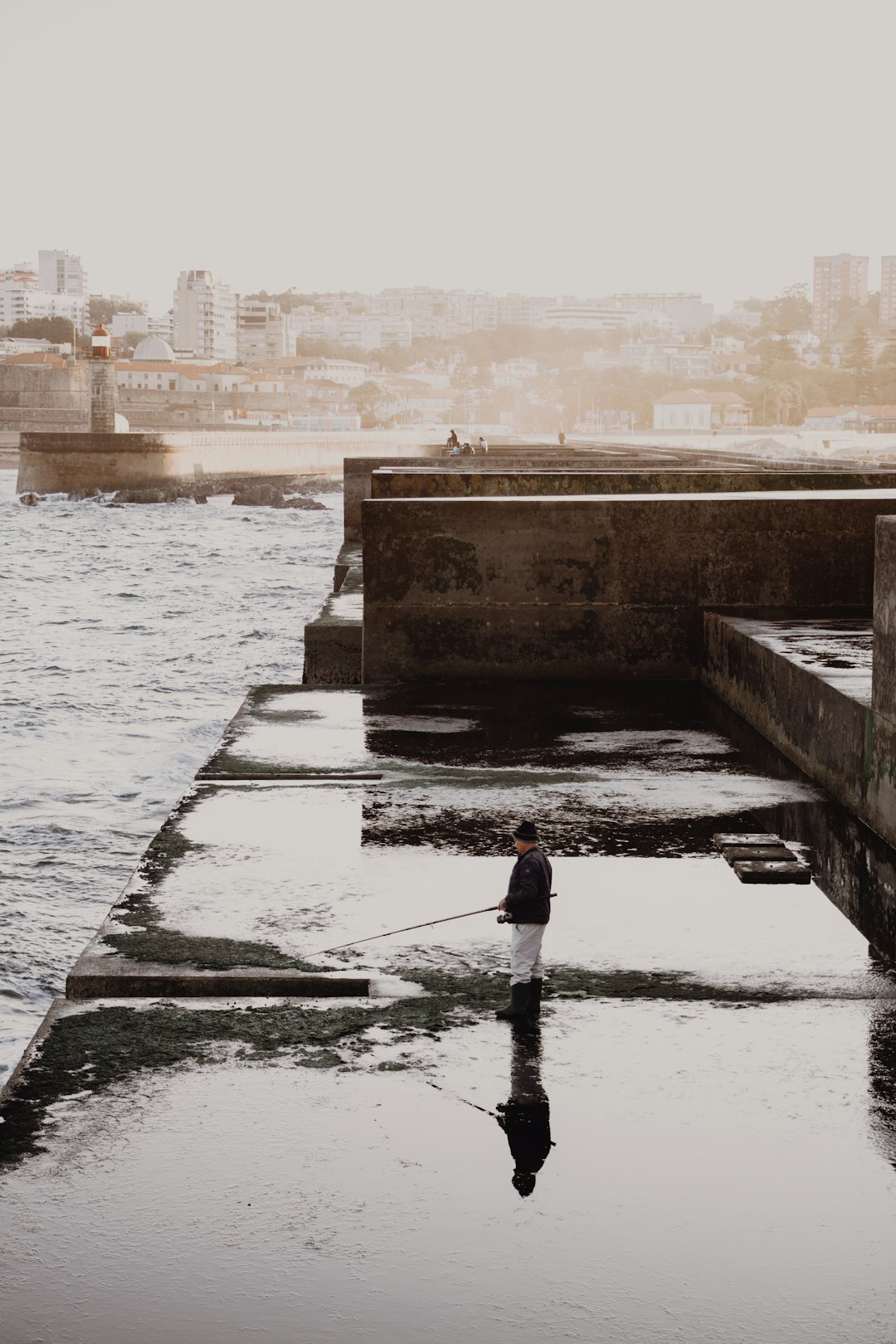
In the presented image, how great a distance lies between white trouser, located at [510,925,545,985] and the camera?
4.28 metres

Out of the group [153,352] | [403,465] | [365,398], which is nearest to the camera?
[403,465]

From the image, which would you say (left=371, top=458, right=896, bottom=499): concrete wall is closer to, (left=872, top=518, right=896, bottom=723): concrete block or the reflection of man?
(left=872, top=518, right=896, bottom=723): concrete block

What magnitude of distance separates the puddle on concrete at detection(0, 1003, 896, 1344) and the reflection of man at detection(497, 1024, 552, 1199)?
0.05ft

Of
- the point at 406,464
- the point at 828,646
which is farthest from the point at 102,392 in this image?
the point at 828,646

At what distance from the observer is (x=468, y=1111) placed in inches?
147

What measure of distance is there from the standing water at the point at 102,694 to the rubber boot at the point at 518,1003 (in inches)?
99.4

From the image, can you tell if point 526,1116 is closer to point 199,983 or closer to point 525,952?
point 525,952

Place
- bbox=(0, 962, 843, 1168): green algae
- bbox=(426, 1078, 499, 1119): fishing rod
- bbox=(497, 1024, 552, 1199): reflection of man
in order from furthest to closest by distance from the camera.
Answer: bbox=(0, 962, 843, 1168): green algae, bbox=(426, 1078, 499, 1119): fishing rod, bbox=(497, 1024, 552, 1199): reflection of man

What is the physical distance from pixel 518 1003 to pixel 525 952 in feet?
0.50

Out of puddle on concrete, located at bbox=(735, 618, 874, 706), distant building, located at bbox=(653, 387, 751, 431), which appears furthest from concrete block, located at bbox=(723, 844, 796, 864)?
distant building, located at bbox=(653, 387, 751, 431)

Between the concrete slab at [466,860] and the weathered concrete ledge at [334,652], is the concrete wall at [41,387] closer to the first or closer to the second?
the weathered concrete ledge at [334,652]

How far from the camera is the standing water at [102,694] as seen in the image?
8.52 meters

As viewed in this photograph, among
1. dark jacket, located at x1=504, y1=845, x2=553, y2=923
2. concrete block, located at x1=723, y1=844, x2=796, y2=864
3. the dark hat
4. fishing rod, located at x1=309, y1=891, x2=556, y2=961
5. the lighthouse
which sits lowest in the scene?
the dark hat

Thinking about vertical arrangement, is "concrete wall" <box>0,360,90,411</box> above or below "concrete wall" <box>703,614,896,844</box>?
above
